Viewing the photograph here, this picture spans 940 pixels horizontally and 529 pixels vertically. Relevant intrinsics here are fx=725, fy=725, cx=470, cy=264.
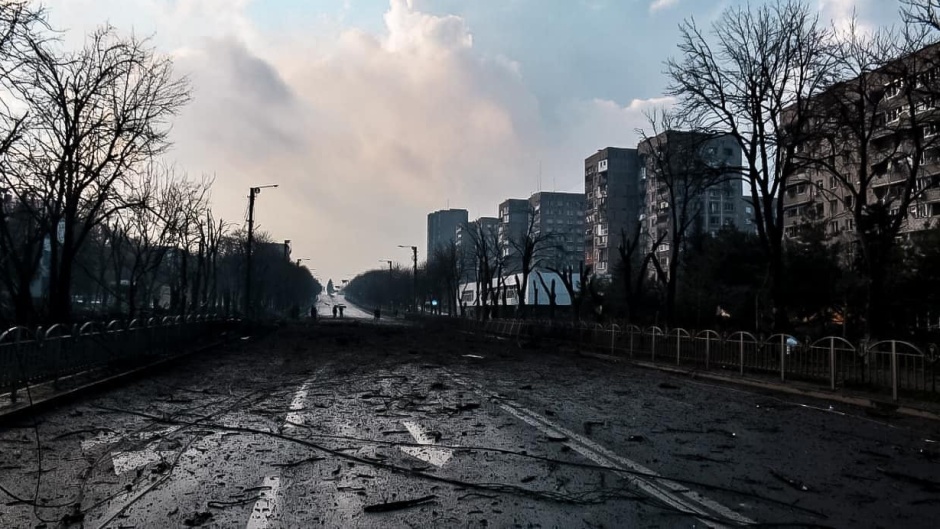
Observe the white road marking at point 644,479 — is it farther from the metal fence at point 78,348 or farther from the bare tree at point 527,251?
the bare tree at point 527,251

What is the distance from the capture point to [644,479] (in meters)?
7.04

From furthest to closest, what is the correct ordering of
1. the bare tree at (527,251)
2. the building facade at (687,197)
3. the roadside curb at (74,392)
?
the bare tree at (527,251) → the building facade at (687,197) → the roadside curb at (74,392)


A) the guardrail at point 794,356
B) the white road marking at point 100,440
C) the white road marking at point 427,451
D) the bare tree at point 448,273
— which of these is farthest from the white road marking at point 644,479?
the bare tree at point 448,273

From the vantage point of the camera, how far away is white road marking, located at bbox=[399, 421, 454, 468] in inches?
313

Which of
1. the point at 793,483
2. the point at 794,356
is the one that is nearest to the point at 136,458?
the point at 793,483

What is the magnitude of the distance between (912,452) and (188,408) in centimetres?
1104

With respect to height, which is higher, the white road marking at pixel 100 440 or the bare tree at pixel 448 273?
the bare tree at pixel 448 273

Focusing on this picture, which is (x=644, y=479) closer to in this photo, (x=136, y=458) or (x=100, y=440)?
(x=136, y=458)

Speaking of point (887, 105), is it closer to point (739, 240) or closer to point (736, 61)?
point (736, 61)

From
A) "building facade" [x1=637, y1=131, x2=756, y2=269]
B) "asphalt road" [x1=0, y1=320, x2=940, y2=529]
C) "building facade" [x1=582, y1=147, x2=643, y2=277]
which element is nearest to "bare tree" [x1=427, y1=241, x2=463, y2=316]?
"building facade" [x1=582, y1=147, x2=643, y2=277]

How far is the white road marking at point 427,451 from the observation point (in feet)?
26.1

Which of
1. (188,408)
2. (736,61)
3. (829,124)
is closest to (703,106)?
(736,61)

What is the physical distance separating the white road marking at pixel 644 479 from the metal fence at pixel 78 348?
859 centimetres

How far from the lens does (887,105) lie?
26.4 meters
